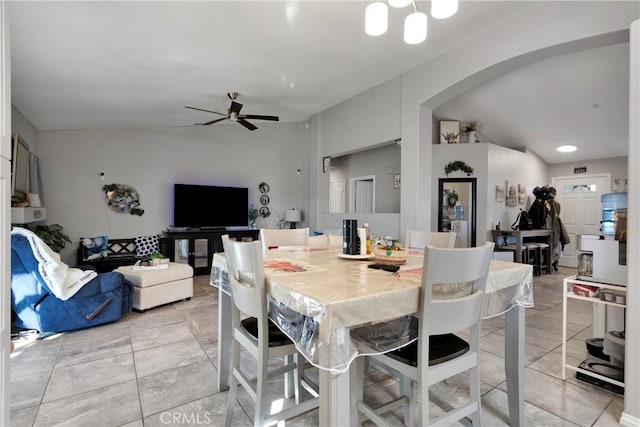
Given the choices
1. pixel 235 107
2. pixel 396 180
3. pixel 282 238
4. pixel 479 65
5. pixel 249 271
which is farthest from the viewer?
pixel 396 180

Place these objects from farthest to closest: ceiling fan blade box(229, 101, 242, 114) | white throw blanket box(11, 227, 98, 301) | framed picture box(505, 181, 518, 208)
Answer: framed picture box(505, 181, 518, 208) < ceiling fan blade box(229, 101, 242, 114) < white throw blanket box(11, 227, 98, 301)

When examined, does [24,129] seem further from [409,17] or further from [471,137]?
[471,137]

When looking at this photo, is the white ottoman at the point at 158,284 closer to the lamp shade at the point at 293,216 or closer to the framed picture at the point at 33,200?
the framed picture at the point at 33,200

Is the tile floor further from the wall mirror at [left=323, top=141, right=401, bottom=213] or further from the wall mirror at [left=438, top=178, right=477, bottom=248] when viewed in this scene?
the wall mirror at [left=323, top=141, right=401, bottom=213]

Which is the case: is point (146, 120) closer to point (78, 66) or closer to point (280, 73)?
point (78, 66)

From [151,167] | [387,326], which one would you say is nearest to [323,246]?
[387,326]

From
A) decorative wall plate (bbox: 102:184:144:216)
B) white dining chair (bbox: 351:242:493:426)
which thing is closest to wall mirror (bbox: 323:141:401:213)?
decorative wall plate (bbox: 102:184:144:216)

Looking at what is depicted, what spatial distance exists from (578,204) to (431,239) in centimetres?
654

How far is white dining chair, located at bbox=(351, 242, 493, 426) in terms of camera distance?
1.20 metres

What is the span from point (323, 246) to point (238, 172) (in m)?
4.38

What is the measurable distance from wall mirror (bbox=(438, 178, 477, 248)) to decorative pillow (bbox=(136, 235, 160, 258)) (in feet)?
16.0

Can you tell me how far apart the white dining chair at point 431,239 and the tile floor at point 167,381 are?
0.95m

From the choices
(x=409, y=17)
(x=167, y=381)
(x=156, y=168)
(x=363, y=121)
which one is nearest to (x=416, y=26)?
(x=409, y=17)

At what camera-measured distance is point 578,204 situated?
6.81 meters
